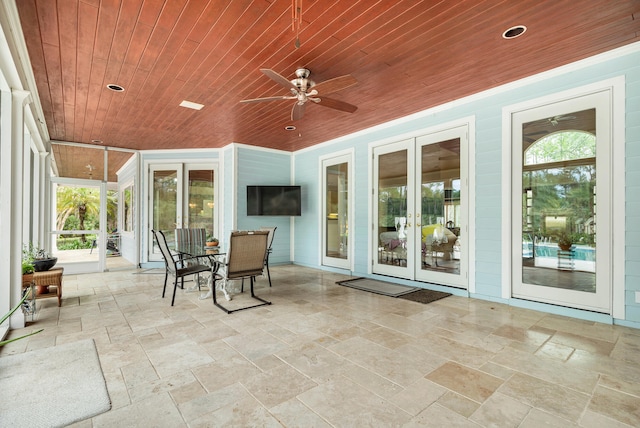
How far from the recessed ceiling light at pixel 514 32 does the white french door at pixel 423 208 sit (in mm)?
1678

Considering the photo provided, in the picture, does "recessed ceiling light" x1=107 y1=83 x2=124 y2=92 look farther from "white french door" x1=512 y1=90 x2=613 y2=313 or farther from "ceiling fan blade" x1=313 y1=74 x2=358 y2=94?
"white french door" x1=512 y1=90 x2=613 y2=313

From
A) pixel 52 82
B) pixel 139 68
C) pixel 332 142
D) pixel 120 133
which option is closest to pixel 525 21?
pixel 139 68

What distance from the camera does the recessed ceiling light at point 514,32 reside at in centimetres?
277

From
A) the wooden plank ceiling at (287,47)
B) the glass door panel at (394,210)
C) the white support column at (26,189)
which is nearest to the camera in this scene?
the wooden plank ceiling at (287,47)

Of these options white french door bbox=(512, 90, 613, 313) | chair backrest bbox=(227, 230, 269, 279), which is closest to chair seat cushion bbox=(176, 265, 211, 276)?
chair backrest bbox=(227, 230, 269, 279)

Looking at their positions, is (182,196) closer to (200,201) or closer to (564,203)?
(200,201)

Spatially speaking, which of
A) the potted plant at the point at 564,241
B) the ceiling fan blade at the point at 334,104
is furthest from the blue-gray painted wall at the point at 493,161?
the ceiling fan blade at the point at 334,104

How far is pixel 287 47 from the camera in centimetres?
302

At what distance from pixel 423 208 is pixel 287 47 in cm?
319

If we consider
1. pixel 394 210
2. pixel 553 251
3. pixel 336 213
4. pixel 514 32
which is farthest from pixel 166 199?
pixel 553 251

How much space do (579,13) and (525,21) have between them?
0.40 m

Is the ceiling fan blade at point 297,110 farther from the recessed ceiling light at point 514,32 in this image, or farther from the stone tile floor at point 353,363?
the stone tile floor at point 353,363

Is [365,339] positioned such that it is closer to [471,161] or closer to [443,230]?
[443,230]

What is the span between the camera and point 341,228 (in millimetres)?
6637
